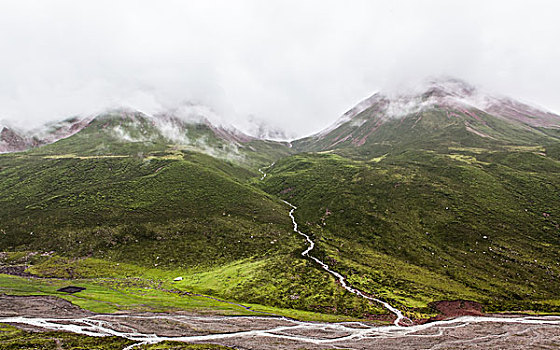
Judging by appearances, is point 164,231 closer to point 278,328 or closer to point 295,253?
point 295,253

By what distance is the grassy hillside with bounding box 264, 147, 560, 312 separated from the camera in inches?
2849

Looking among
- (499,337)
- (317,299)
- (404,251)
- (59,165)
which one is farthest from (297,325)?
(59,165)

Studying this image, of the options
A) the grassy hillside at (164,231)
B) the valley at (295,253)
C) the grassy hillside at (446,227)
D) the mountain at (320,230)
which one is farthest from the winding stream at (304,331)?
the grassy hillside at (446,227)

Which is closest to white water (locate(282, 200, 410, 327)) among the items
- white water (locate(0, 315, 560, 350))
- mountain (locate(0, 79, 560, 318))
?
mountain (locate(0, 79, 560, 318))

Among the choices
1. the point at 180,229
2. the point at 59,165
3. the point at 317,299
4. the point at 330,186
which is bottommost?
the point at 317,299

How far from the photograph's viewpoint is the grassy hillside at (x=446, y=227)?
237 ft

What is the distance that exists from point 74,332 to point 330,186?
148410 millimetres

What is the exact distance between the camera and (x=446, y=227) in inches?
4267

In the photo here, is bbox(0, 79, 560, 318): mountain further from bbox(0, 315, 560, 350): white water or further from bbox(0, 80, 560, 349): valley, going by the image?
bbox(0, 315, 560, 350): white water

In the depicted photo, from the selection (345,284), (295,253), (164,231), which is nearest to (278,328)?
(345,284)

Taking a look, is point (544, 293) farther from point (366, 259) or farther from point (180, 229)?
point (180, 229)

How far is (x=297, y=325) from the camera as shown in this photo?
5022 cm

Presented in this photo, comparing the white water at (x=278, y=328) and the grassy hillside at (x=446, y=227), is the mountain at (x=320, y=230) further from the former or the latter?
the white water at (x=278, y=328)

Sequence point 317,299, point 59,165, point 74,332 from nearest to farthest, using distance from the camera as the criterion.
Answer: point 74,332
point 317,299
point 59,165
